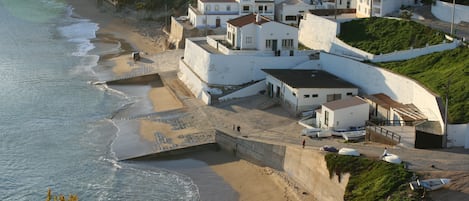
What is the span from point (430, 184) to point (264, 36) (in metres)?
21.9

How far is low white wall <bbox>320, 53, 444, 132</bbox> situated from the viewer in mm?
34847

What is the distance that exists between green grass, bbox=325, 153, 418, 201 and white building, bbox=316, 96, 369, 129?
5972 mm

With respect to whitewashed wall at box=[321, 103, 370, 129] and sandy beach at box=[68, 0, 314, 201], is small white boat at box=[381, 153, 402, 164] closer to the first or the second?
sandy beach at box=[68, 0, 314, 201]

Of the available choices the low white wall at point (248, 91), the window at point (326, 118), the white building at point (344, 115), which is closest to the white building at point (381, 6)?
the low white wall at point (248, 91)

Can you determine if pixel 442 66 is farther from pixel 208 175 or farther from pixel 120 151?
pixel 120 151

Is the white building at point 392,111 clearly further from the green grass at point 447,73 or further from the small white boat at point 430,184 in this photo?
the small white boat at point 430,184

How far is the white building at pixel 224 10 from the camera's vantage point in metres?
60.0

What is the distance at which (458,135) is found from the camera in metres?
31.9

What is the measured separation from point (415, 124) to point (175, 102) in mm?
17848

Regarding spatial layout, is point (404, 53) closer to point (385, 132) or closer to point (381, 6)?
point (385, 132)

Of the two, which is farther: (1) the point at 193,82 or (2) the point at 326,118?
(1) the point at 193,82

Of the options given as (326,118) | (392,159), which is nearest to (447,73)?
(326,118)

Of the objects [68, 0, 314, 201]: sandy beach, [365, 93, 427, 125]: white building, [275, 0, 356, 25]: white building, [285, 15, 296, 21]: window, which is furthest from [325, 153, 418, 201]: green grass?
[285, 15, 296, 21]: window

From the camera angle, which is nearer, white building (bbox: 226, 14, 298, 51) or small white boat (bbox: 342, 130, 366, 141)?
small white boat (bbox: 342, 130, 366, 141)
